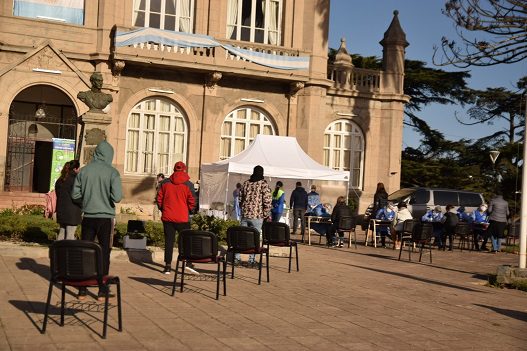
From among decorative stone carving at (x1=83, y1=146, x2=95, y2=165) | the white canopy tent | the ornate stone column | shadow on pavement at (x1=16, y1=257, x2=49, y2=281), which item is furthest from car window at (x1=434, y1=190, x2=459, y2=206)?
shadow on pavement at (x1=16, y1=257, x2=49, y2=281)

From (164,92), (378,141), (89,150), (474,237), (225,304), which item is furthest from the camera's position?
(378,141)

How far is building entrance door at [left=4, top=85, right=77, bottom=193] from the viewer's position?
2818 centimetres

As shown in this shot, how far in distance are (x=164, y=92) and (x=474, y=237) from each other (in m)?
11.5

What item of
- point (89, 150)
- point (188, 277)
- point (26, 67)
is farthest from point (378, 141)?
point (188, 277)

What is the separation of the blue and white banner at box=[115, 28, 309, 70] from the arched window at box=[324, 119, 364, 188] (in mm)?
3594

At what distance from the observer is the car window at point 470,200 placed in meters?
29.4

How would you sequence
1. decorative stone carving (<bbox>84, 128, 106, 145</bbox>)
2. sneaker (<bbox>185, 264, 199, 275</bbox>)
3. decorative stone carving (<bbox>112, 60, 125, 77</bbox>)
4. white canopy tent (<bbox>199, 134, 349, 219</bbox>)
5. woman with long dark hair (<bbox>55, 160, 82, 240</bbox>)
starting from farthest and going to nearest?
decorative stone carving (<bbox>112, 60, 125, 77</bbox>) → white canopy tent (<bbox>199, 134, 349, 219</bbox>) → decorative stone carving (<bbox>84, 128, 106, 145</bbox>) → sneaker (<bbox>185, 264, 199, 275</bbox>) → woman with long dark hair (<bbox>55, 160, 82, 240</bbox>)

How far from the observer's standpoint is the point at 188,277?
12.6 m

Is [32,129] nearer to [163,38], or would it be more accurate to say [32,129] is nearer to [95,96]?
[163,38]

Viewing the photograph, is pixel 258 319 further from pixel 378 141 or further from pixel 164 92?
pixel 378 141

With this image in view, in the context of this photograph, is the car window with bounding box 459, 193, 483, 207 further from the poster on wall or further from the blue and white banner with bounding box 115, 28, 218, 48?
the poster on wall

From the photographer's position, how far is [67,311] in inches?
359

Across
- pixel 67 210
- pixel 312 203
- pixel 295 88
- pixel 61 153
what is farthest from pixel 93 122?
pixel 295 88

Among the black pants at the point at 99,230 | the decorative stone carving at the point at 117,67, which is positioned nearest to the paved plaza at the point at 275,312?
the black pants at the point at 99,230
